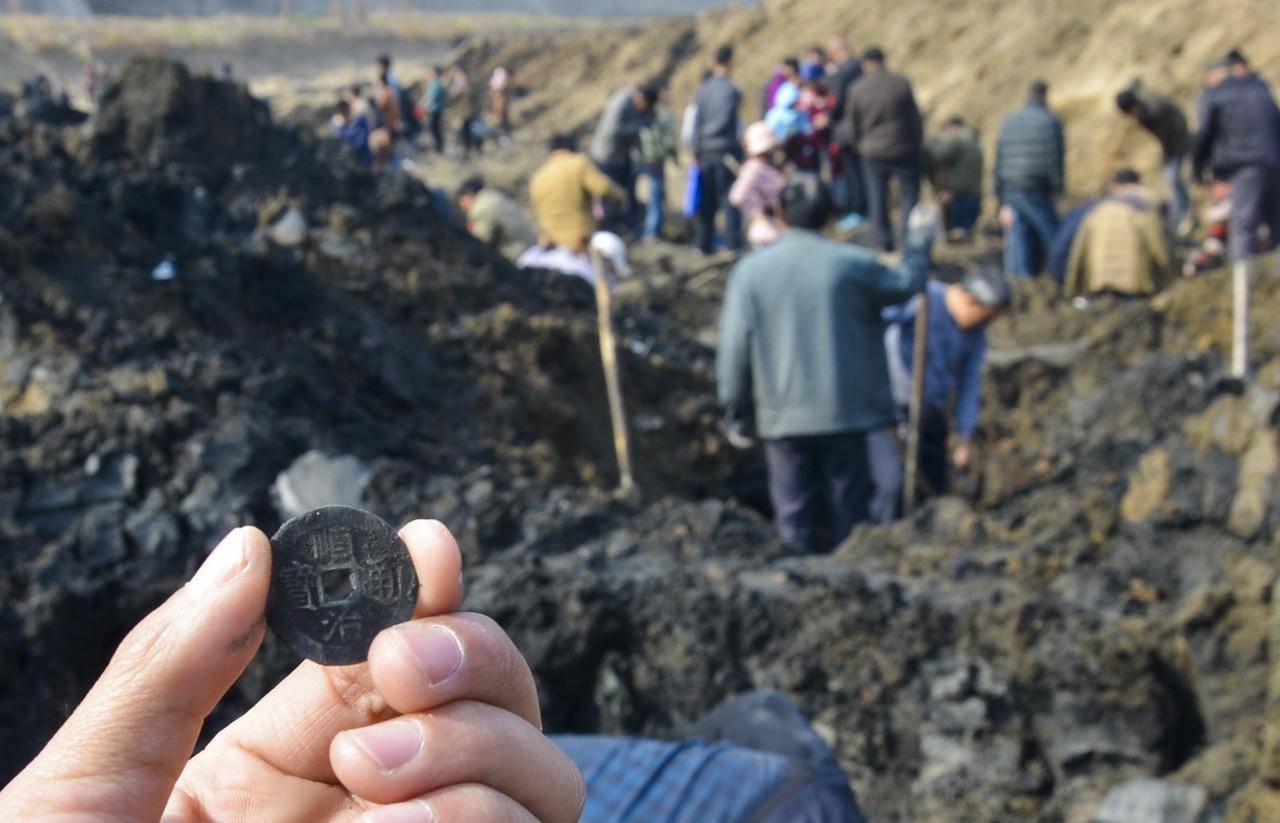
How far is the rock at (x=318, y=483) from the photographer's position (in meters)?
4.95

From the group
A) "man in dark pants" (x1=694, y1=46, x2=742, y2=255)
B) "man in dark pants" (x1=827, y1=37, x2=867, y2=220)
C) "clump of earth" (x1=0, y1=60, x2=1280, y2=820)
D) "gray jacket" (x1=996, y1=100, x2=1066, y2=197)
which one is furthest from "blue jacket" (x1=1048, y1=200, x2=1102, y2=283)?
"man in dark pants" (x1=694, y1=46, x2=742, y2=255)

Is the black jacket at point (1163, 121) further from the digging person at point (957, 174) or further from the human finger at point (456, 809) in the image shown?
the human finger at point (456, 809)

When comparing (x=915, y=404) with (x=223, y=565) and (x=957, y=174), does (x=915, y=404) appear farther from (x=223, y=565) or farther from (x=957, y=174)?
(x=957, y=174)

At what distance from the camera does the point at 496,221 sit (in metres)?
12.8

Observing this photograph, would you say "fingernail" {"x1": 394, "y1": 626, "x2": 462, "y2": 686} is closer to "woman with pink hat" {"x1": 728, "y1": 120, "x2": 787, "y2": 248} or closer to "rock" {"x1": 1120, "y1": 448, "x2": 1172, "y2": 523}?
"rock" {"x1": 1120, "y1": 448, "x2": 1172, "y2": 523}

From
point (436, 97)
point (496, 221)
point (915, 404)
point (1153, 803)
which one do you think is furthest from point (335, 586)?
point (436, 97)

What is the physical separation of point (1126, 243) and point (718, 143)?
407cm

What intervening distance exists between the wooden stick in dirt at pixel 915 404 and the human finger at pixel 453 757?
15.9ft

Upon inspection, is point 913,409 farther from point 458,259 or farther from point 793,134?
point 793,134

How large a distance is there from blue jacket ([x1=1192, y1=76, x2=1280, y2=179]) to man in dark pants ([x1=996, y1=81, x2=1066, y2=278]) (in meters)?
1.42

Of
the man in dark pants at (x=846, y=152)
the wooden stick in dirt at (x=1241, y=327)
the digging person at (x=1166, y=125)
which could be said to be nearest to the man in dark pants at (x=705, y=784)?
the wooden stick in dirt at (x=1241, y=327)

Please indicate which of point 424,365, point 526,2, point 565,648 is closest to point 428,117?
point 424,365

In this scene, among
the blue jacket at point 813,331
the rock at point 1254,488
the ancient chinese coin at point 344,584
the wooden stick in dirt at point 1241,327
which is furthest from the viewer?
the wooden stick in dirt at point 1241,327

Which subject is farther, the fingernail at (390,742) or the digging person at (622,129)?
the digging person at (622,129)
